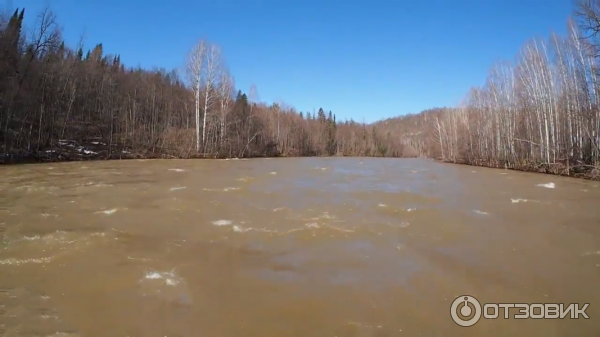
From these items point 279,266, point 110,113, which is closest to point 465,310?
point 279,266

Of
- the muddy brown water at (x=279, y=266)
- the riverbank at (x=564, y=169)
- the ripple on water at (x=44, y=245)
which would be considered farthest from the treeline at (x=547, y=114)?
the ripple on water at (x=44, y=245)

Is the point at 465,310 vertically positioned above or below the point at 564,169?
below

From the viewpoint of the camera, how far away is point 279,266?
4.57 metres

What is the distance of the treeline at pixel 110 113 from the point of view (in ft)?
77.8

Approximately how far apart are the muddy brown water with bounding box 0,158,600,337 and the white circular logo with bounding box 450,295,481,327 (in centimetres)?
8

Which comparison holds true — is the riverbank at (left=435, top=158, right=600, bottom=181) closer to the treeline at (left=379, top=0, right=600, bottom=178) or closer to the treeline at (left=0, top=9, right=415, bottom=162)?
the treeline at (left=379, top=0, right=600, bottom=178)

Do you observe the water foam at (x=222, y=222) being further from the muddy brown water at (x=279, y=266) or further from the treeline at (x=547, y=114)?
the treeline at (x=547, y=114)

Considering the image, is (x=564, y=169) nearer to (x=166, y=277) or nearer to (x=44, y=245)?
(x=166, y=277)

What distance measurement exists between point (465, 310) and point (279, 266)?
2.34 m

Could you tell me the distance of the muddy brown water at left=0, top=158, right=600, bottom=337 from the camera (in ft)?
10.4

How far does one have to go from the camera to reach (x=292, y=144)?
60812mm

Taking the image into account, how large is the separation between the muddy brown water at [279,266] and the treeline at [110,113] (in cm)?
1984

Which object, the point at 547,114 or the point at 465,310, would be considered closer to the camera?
the point at 465,310

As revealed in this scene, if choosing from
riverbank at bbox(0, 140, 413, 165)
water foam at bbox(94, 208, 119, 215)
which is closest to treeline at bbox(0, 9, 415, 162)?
riverbank at bbox(0, 140, 413, 165)
